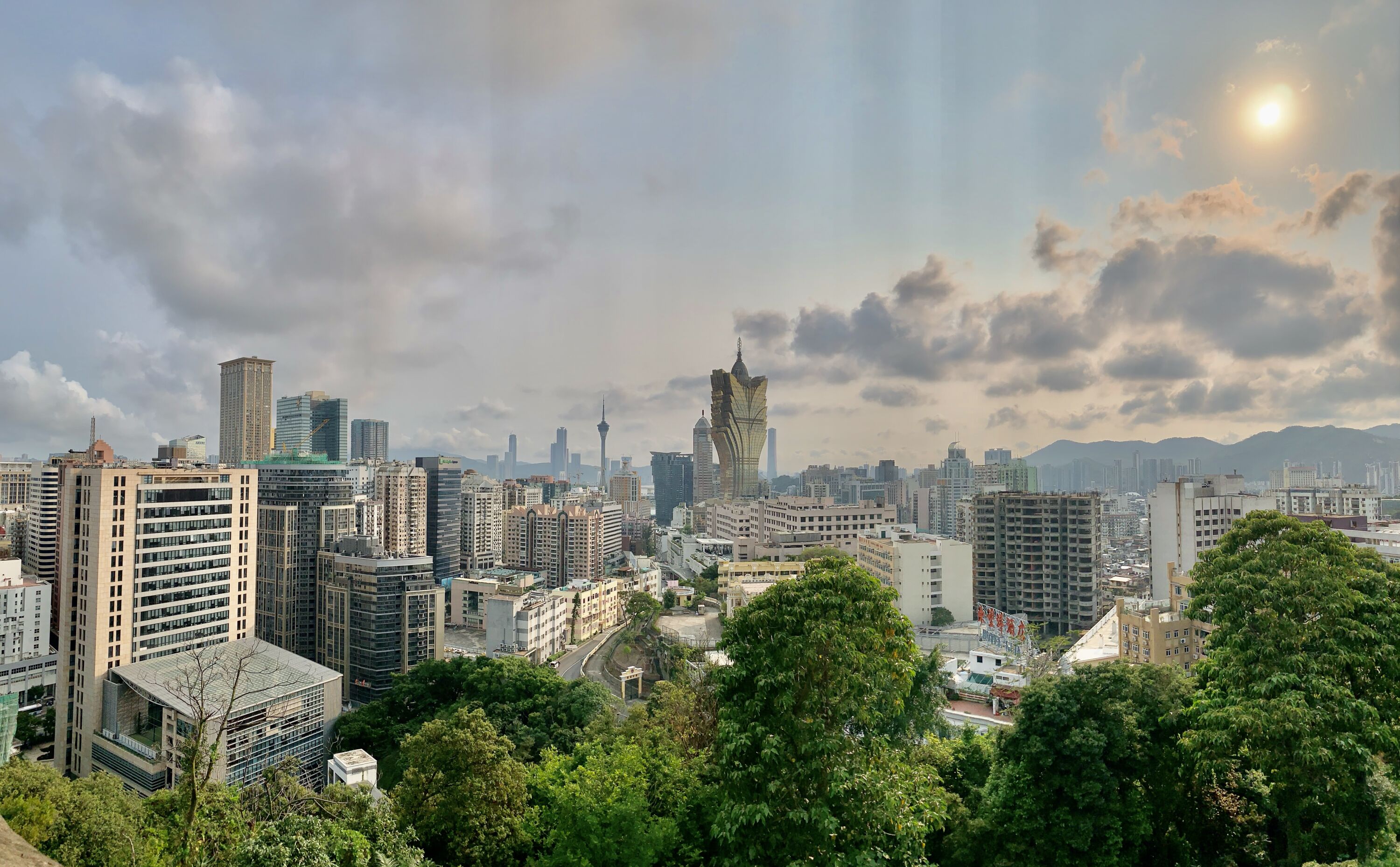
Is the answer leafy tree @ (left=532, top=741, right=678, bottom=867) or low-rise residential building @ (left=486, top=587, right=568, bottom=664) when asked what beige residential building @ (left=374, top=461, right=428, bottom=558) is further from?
leafy tree @ (left=532, top=741, right=678, bottom=867)

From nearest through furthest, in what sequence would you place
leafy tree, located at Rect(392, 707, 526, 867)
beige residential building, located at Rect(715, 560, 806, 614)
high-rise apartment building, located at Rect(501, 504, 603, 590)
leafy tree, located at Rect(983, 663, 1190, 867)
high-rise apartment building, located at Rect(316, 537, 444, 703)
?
leafy tree, located at Rect(392, 707, 526, 867), leafy tree, located at Rect(983, 663, 1190, 867), high-rise apartment building, located at Rect(316, 537, 444, 703), beige residential building, located at Rect(715, 560, 806, 614), high-rise apartment building, located at Rect(501, 504, 603, 590)

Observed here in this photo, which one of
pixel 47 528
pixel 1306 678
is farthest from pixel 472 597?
pixel 1306 678

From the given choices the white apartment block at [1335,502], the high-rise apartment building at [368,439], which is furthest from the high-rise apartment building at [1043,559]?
the high-rise apartment building at [368,439]

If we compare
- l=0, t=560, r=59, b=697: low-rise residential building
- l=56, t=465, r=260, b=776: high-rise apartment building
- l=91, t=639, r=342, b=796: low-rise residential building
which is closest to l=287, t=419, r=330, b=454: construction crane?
l=0, t=560, r=59, b=697: low-rise residential building

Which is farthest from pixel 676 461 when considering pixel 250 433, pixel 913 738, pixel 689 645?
pixel 913 738

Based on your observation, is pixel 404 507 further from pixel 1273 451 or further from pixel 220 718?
pixel 1273 451

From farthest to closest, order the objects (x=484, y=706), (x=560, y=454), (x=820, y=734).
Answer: (x=560, y=454)
(x=484, y=706)
(x=820, y=734)

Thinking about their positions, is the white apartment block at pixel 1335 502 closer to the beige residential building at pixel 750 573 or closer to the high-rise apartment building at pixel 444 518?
the beige residential building at pixel 750 573
